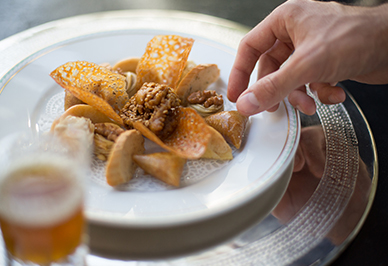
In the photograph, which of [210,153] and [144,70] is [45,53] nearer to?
[144,70]

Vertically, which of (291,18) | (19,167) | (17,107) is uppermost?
(291,18)

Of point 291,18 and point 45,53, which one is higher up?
point 291,18

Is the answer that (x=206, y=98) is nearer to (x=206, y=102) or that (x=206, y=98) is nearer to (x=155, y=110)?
(x=206, y=102)

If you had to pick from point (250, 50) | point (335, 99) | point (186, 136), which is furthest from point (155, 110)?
point (335, 99)

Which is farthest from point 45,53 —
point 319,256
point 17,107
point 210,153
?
point 319,256

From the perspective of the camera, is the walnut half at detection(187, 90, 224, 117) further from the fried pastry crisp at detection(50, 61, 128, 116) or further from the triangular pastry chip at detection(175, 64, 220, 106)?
the fried pastry crisp at detection(50, 61, 128, 116)

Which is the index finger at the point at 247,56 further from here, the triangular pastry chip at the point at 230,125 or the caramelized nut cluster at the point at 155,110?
the caramelized nut cluster at the point at 155,110

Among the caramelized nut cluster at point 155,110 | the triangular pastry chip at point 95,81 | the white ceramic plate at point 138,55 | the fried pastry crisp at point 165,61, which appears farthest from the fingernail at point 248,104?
the triangular pastry chip at point 95,81

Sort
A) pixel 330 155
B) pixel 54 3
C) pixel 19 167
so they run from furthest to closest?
pixel 54 3, pixel 330 155, pixel 19 167
